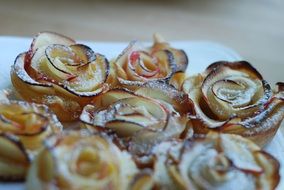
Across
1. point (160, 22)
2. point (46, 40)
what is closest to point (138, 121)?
point (46, 40)

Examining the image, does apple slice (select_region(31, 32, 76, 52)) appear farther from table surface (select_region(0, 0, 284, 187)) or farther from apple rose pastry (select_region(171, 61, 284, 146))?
table surface (select_region(0, 0, 284, 187))

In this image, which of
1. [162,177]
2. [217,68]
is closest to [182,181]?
[162,177]

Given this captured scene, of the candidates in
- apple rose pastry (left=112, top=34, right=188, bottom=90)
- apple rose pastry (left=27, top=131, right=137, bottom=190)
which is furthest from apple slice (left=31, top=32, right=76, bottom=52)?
apple rose pastry (left=27, top=131, right=137, bottom=190)

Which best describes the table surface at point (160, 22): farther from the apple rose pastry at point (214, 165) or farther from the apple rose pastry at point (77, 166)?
the apple rose pastry at point (77, 166)

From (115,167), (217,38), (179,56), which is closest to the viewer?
(115,167)

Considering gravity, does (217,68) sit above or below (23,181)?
above

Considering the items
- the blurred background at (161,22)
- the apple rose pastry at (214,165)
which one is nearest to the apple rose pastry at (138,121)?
the apple rose pastry at (214,165)

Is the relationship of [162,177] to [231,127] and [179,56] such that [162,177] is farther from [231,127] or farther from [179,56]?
[179,56]
